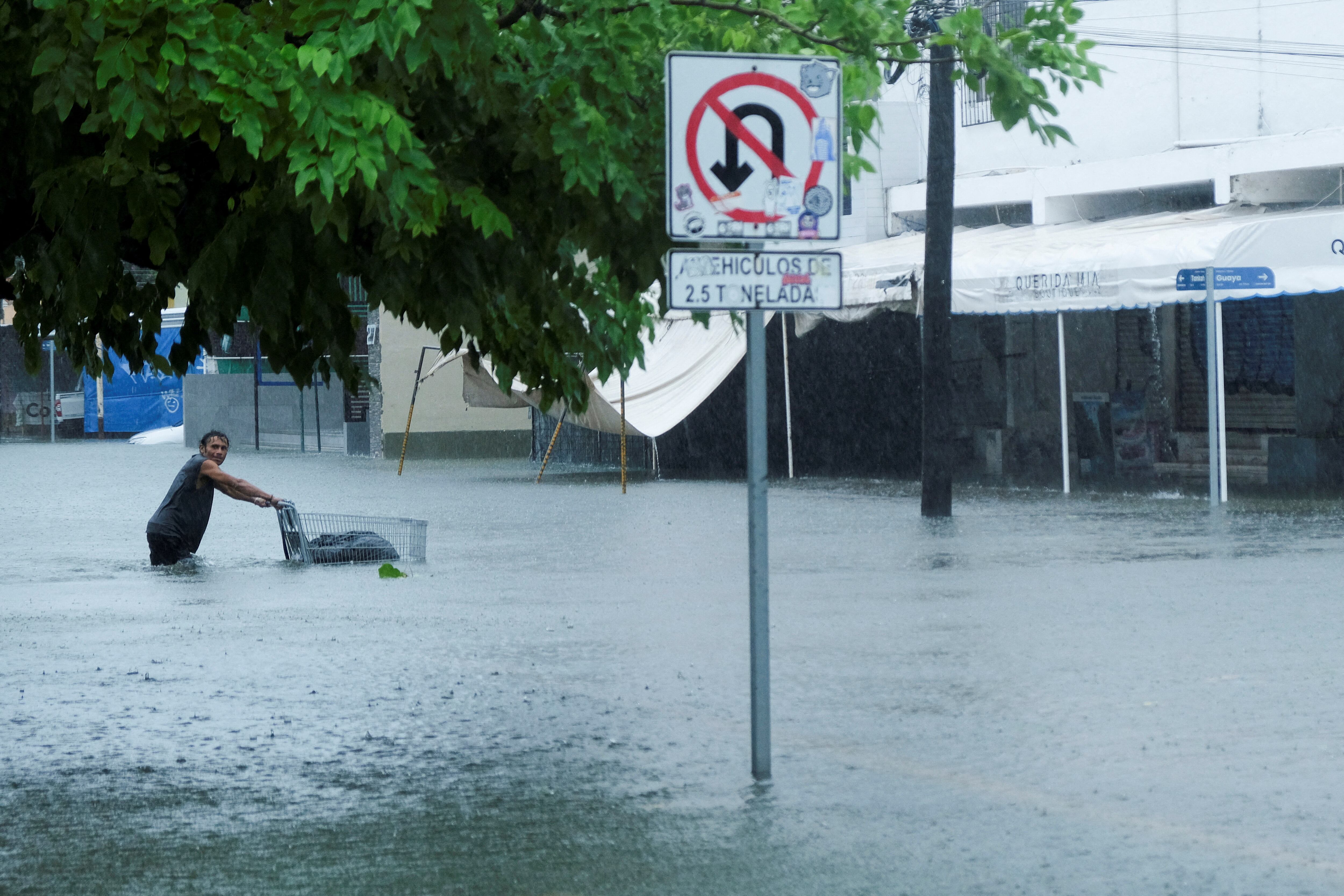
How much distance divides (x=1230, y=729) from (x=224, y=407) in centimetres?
3952

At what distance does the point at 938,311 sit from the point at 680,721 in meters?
12.0

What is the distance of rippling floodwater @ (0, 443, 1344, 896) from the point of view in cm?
607

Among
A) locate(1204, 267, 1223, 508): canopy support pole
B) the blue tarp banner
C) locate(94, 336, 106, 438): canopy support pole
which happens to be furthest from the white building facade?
locate(94, 336, 106, 438): canopy support pole

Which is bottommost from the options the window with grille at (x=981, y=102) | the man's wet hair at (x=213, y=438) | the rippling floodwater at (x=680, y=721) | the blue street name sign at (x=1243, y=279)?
the rippling floodwater at (x=680, y=721)

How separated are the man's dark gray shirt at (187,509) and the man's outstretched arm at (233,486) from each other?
4 cm

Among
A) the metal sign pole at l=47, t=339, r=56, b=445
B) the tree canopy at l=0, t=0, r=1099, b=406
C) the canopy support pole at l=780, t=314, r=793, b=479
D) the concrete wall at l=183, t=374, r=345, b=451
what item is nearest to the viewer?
the tree canopy at l=0, t=0, r=1099, b=406

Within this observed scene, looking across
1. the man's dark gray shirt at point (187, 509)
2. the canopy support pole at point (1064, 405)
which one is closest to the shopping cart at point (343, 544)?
the man's dark gray shirt at point (187, 509)

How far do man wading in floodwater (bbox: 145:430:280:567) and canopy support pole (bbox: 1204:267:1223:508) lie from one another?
30.2 feet

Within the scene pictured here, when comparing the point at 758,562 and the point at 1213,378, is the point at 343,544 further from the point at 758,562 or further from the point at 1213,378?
the point at 1213,378

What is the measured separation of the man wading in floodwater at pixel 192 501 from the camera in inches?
617

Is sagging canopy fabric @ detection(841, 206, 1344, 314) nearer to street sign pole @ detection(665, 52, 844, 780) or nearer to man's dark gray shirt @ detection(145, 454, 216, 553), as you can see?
man's dark gray shirt @ detection(145, 454, 216, 553)

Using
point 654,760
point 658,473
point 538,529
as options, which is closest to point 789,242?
point 654,760

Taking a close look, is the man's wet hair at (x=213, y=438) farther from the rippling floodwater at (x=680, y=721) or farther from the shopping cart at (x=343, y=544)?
the rippling floodwater at (x=680, y=721)

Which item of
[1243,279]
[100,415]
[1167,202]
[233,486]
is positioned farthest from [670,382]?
[100,415]
